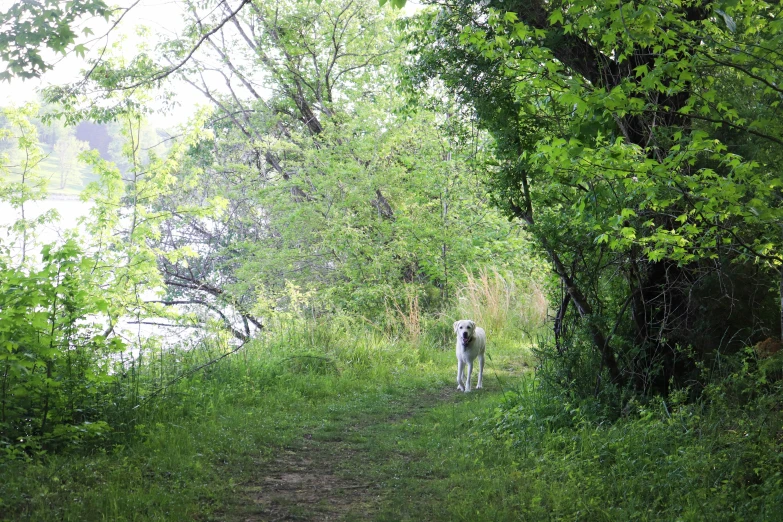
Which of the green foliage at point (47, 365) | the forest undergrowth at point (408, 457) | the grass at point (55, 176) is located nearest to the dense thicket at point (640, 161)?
the forest undergrowth at point (408, 457)

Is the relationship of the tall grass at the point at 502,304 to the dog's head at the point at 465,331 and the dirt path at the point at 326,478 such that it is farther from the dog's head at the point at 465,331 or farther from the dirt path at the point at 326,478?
the dirt path at the point at 326,478

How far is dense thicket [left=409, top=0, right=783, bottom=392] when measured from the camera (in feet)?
14.6

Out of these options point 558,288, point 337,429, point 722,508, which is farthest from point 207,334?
point 722,508

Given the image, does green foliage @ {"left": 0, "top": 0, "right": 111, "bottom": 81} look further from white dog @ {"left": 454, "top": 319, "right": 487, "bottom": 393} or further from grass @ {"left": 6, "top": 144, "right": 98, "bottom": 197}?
grass @ {"left": 6, "top": 144, "right": 98, "bottom": 197}

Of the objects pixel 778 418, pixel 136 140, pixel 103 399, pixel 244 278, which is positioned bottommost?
pixel 778 418

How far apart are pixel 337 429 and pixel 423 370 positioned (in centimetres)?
363

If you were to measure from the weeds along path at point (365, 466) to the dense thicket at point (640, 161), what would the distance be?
Answer: 5.53ft

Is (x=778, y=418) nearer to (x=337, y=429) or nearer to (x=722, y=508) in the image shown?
(x=722, y=508)

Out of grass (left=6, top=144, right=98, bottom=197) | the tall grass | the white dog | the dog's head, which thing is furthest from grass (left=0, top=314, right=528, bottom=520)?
grass (left=6, top=144, right=98, bottom=197)

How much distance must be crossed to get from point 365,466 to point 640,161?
3.47m

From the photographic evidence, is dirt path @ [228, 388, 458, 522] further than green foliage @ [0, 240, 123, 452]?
No

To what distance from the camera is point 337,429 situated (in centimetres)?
709

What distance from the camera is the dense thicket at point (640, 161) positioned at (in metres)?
4.46

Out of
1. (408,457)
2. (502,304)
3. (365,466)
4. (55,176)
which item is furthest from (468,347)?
(55,176)
